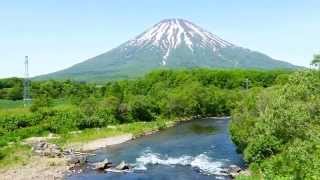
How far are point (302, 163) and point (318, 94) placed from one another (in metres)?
8.77

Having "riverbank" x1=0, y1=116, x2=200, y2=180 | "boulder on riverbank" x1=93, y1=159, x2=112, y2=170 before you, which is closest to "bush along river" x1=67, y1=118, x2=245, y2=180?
"boulder on riverbank" x1=93, y1=159, x2=112, y2=170

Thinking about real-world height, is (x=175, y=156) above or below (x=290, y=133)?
below

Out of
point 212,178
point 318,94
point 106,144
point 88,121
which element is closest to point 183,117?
point 88,121

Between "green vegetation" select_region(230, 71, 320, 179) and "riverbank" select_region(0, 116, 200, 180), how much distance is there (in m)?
17.4

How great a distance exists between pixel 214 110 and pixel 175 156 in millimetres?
48834

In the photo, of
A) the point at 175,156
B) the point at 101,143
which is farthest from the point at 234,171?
the point at 101,143

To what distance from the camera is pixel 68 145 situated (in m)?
64.0

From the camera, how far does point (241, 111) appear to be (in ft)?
172

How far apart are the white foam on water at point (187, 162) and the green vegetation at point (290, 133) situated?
4.91m

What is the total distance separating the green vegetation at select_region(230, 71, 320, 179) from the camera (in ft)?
99.0

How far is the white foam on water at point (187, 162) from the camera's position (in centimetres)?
4695

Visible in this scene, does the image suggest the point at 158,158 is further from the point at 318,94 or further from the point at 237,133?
the point at 318,94

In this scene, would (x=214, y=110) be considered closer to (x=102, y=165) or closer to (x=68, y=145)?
(x=68, y=145)

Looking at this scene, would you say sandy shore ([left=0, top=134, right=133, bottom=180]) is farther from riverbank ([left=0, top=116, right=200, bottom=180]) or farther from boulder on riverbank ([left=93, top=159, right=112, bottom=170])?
boulder on riverbank ([left=93, top=159, right=112, bottom=170])
